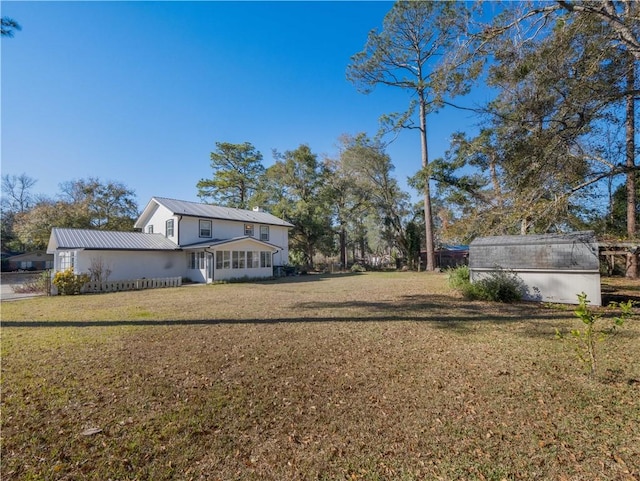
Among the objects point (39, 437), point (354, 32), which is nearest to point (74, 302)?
point (39, 437)

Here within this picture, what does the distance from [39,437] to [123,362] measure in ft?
6.53

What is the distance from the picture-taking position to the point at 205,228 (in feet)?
72.6

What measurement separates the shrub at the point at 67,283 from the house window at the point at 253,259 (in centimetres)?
968

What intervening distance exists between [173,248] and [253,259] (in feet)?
18.0

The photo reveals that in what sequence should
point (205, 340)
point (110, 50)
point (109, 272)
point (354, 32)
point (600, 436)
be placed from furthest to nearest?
point (109, 272)
point (354, 32)
point (110, 50)
point (205, 340)
point (600, 436)

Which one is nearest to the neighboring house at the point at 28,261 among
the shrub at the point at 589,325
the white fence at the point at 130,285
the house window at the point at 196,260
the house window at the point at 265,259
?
the house window at the point at 196,260

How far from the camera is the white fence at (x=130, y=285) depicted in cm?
1530

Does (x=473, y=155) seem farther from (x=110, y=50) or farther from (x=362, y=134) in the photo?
(x=362, y=134)

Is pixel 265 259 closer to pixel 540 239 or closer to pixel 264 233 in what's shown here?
pixel 264 233

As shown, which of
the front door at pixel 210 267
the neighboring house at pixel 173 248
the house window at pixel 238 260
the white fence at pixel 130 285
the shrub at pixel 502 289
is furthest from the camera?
the house window at pixel 238 260

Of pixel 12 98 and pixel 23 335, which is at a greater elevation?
pixel 12 98

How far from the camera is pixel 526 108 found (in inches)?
266

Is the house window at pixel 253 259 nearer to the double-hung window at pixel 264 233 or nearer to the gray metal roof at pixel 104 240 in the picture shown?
the double-hung window at pixel 264 233

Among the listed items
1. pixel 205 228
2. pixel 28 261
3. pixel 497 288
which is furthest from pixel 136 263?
pixel 28 261
